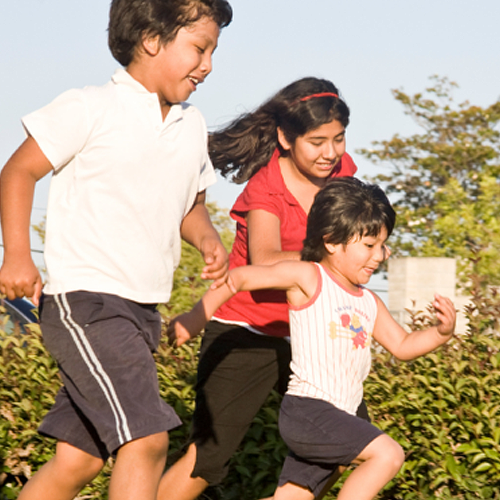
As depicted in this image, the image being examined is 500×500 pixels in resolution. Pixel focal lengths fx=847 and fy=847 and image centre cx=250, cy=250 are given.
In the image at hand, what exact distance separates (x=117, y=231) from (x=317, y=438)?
1115 mm

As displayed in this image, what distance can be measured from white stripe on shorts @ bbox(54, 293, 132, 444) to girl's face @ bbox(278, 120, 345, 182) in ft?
4.63

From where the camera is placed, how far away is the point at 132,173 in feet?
9.43

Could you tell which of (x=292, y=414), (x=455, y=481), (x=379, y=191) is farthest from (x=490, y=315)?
(x=292, y=414)

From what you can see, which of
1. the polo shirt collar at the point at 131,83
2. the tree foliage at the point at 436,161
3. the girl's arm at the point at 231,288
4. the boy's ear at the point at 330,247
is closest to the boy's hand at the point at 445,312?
the boy's ear at the point at 330,247

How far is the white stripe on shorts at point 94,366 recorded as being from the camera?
2.67 m

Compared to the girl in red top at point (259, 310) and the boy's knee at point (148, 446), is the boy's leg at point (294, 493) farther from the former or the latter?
the boy's knee at point (148, 446)

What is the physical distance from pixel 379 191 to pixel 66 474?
67.8 inches

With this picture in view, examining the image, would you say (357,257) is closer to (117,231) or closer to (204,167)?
(204,167)

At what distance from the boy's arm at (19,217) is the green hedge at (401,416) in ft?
6.78

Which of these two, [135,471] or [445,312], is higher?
[445,312]

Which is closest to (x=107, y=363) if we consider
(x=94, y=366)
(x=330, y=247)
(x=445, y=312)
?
(x=94, y=366)

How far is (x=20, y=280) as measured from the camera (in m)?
2.56

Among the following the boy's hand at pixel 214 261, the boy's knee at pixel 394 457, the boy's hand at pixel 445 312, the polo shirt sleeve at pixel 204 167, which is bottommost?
the boy's knee at pixel 394 457

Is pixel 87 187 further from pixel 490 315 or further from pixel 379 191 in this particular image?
pixel 490 315
